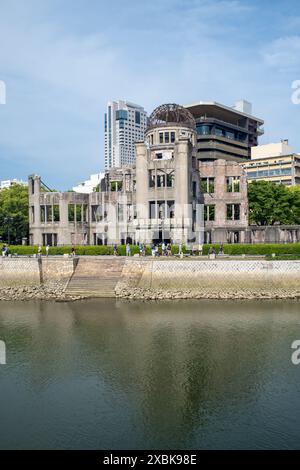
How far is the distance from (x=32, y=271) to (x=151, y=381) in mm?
32292

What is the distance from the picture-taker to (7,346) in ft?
102

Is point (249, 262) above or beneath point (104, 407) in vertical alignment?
above

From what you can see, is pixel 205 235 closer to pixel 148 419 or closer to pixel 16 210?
pixel 16 210

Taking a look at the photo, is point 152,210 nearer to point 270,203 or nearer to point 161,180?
point 161,180

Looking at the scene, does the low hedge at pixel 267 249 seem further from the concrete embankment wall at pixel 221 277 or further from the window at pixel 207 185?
the window at pixel 207 185

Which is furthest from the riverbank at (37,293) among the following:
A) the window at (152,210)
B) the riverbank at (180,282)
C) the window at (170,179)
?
the window at (170,179)

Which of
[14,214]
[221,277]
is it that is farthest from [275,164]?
[221,277]

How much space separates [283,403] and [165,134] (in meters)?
55.2

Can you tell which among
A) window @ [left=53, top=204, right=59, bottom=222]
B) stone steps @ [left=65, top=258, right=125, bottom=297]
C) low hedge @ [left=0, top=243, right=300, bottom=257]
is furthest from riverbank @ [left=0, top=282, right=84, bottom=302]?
window @ [left=53, top=204, right=59, bottom=222]

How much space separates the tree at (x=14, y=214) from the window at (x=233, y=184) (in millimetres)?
38883

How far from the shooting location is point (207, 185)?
234ft

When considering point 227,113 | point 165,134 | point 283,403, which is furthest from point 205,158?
point 283,403

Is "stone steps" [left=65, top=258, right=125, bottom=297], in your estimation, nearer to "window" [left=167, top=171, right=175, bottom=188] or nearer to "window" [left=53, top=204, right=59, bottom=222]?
"window" [left=167, top=171, right=175, bottom=188]

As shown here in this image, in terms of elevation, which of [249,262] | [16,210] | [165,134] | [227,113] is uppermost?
[227,113]
